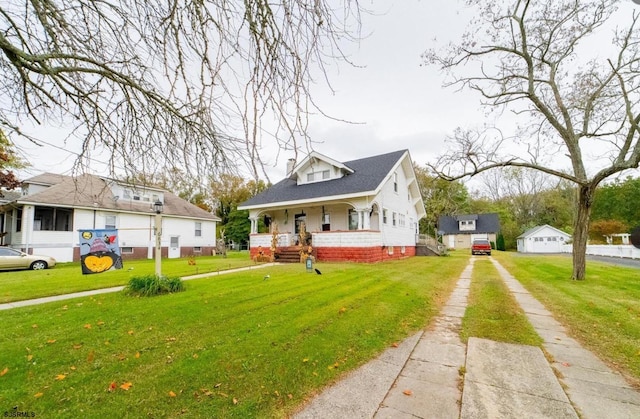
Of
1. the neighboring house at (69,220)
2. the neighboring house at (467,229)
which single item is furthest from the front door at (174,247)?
the neighboring house at (467,229)

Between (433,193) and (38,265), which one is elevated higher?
(433,193)

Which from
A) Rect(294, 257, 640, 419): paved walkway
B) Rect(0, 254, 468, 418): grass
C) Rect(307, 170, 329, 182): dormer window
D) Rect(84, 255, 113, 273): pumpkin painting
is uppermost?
Rect(307, 170, 329, 182): dormer window

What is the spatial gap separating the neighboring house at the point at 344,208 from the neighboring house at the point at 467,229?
86.4 feet

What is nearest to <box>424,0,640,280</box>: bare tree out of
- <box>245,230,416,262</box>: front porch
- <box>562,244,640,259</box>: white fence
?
<box>245,230,416,262</box>: front porch

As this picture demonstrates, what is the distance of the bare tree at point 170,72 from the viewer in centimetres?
239

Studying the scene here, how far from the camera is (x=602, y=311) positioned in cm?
583

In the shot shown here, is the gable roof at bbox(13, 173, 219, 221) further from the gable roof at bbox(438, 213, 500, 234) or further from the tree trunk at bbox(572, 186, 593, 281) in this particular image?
the gable roof at bbox(438, 213, 500, 234)

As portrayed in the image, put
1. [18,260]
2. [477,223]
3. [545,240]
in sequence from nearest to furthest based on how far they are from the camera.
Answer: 1. [18,260]
2. [545,240]
3. [477,223]

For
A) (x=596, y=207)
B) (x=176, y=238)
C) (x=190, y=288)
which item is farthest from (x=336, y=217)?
(x=596, y=207)

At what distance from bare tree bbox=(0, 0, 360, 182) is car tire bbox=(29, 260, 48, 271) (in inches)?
626

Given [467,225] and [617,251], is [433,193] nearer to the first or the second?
[467,225]

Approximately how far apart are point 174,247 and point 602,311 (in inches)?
1010

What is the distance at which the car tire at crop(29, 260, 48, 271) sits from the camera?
46.8 feet

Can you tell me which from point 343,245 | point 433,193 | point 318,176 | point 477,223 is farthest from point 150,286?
point 477,223
